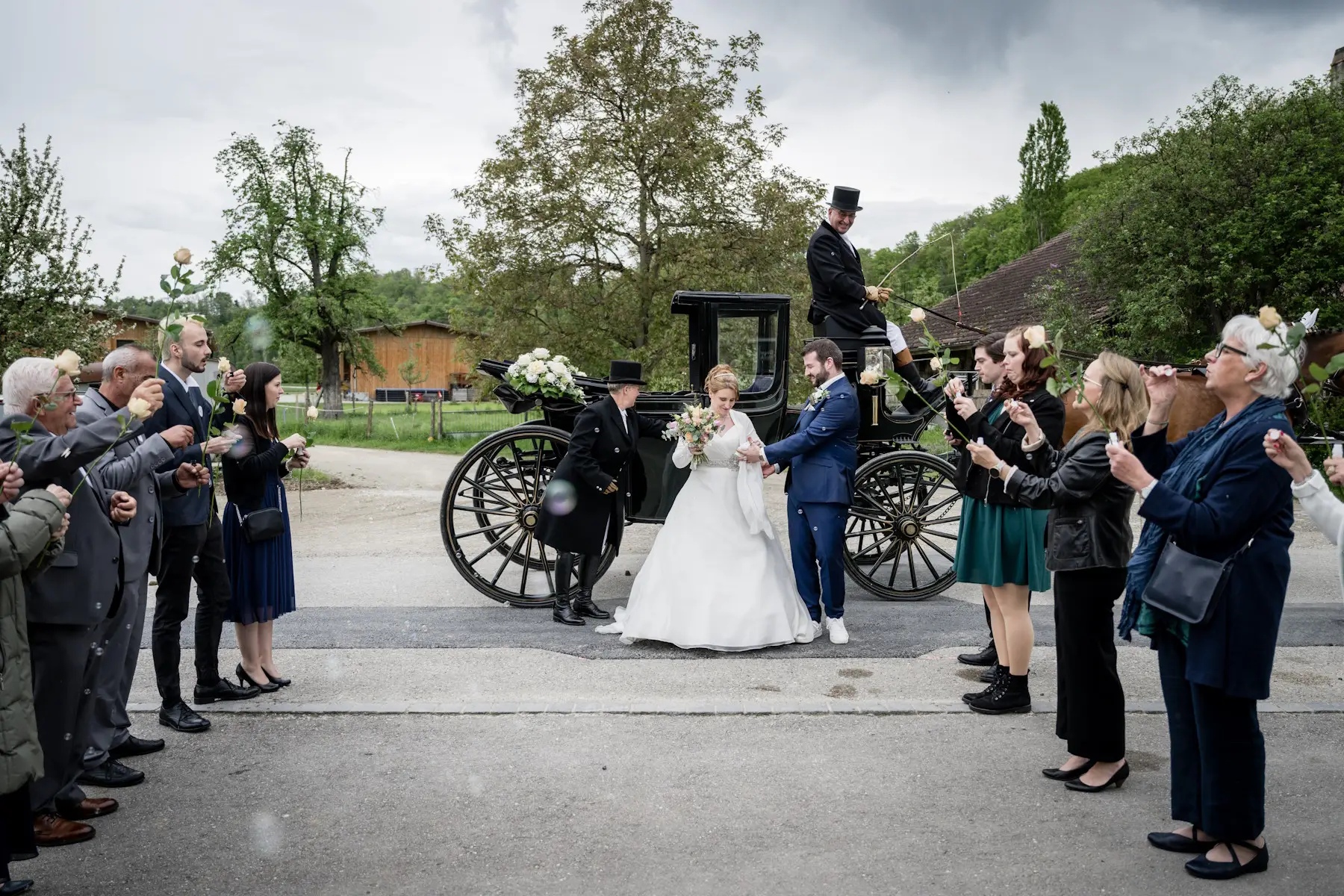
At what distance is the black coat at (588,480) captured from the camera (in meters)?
6.89

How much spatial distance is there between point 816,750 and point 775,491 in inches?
407

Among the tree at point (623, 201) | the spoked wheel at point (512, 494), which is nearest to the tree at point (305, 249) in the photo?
the tree at point (623, 201)

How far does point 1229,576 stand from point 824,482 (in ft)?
10.7

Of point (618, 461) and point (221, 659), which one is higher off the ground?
point (618, 461)

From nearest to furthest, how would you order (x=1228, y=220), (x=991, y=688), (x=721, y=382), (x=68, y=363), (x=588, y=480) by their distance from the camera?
(x=68, y=363), (x=991, y=688), (x=721, y=382), (x=588, y=480), (x=1228, y=220)

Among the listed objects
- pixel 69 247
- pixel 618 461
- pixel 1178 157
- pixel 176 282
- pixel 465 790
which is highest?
pixel 1178 157

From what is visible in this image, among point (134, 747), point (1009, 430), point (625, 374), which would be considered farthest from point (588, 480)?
point (134, 747)

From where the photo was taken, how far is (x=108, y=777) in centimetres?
414

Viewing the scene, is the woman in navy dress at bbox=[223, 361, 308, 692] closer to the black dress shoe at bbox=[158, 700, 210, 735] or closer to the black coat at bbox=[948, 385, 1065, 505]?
the black dress shoe at bbox=[158, 700, 210, 735]

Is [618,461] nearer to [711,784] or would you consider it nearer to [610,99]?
[711,784]

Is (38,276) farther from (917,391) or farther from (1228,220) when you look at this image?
(1228,220)

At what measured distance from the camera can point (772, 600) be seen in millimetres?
6289

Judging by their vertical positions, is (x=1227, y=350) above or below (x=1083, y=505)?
above

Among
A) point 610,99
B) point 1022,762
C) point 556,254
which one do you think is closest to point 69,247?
point 556,254
